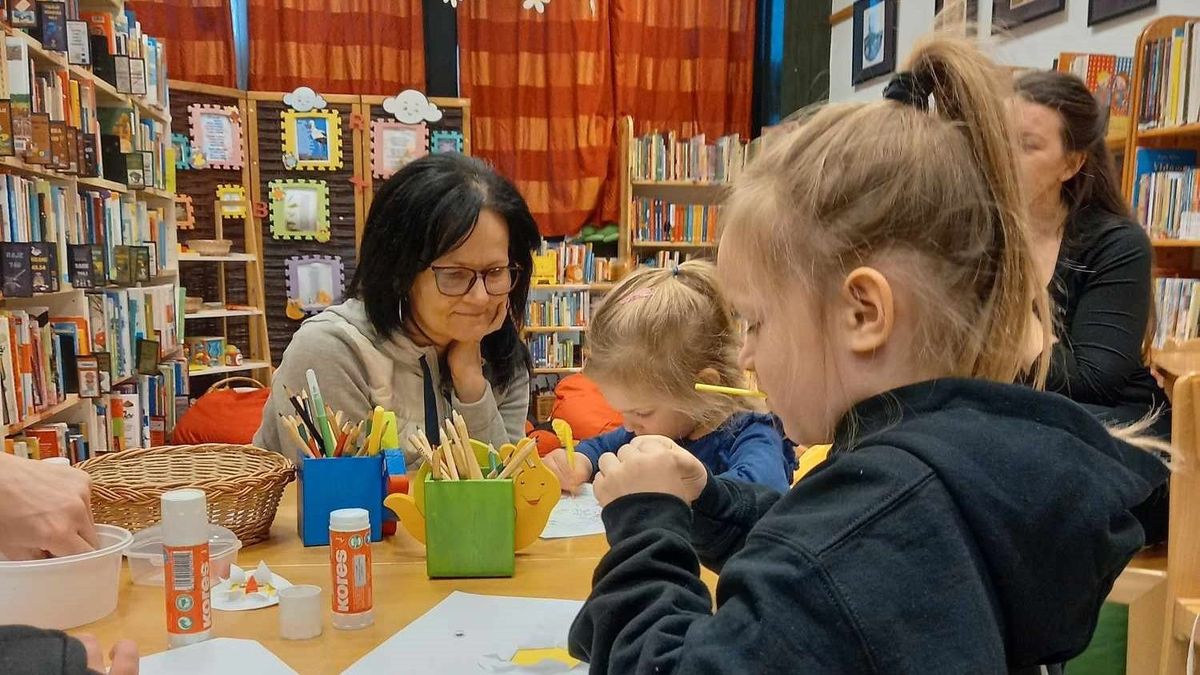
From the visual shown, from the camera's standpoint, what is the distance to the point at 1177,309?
255 centimetres

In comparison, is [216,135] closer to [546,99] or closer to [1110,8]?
[546,99]

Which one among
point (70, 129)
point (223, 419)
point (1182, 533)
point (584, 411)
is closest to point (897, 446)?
point (1182, 533)

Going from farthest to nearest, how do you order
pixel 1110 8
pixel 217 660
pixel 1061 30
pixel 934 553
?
pixel 1061 30
pixel 1110 8
pixel 217 660
pixel 934 553

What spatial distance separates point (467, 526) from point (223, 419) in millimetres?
2862

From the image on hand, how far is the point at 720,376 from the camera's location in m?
1.44

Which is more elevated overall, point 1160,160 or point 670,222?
point 1160,160

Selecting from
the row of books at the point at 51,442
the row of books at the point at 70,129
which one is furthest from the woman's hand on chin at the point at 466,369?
the row of books at the point at 70,129

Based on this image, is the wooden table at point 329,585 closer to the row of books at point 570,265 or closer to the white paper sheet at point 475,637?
the white paper sheet at point 475,637

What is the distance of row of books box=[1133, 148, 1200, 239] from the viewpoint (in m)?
2.50

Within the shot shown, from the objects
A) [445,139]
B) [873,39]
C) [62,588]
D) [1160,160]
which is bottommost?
[62,588]

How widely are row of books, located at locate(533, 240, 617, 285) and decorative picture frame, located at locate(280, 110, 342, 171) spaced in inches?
48.6

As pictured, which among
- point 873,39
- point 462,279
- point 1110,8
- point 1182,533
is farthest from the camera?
point 873,39

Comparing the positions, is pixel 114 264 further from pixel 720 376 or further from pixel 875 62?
pixel 875 62

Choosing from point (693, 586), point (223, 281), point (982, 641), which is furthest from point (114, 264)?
point (982, 641)
